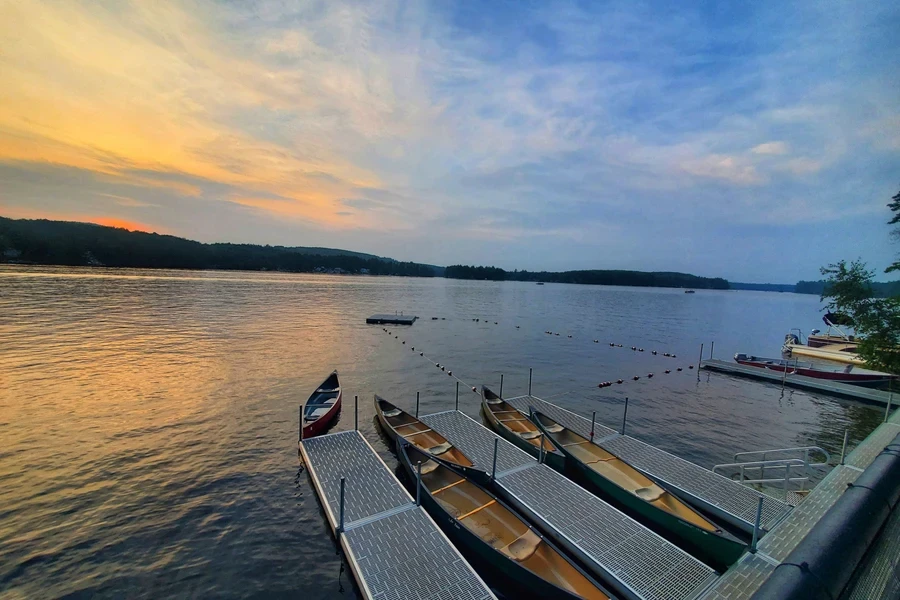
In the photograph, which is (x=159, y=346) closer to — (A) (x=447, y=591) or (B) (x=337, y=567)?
(B) (x=337, y=567)

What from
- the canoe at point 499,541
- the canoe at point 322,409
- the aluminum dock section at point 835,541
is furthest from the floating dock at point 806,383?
the canoe at point 322,409

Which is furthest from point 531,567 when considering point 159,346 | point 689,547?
point 159,346

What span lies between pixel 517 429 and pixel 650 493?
711 centimetres

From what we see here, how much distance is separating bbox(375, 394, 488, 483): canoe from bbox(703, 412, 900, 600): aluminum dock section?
7.20 metres

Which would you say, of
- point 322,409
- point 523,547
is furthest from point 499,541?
point 322,409

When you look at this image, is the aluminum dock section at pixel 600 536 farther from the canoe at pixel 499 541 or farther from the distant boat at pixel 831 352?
the distant boat at pixel 831 352

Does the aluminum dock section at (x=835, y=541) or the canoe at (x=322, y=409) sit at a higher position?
the aluminum dock section at (x=835, y=541)

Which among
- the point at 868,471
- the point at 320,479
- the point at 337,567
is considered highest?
the point at 868,471

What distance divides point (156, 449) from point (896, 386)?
5202cm

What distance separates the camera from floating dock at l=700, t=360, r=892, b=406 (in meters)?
28.4

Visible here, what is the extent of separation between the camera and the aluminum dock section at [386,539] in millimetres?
8633

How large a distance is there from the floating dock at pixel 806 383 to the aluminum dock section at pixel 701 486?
73.9 ft

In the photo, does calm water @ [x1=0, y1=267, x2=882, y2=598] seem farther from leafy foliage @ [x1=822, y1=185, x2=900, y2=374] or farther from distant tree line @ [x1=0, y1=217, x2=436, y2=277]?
distant tree line @ [x1=0, y1=217, x2=436, y2=277]

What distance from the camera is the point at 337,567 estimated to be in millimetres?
10797
